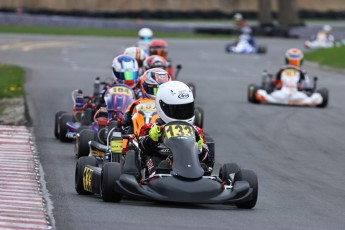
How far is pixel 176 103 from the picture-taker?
1050 cm

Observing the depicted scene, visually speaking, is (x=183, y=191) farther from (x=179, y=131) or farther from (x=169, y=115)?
(x=169, y=115)

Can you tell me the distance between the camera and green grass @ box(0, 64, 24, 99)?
22.8m

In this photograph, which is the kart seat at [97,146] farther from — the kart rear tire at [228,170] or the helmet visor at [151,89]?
the kart rear tire at [228,170]

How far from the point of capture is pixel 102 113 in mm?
15148

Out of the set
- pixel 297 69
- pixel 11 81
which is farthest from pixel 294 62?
pixel 11 81

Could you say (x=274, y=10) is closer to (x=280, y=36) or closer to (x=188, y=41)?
(x=280, y=36)

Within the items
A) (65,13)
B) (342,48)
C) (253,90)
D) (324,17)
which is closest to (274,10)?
(324,17)

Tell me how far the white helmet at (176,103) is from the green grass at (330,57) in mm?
25705

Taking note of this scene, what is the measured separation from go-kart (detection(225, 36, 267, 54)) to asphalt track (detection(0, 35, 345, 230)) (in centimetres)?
497

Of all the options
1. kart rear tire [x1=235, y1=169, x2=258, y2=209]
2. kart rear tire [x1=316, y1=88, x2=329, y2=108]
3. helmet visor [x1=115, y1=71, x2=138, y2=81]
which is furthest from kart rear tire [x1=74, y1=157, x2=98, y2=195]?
kart rear tire [x1=316, y1=88, x2=329, y2=108]

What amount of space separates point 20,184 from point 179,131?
5.84 ft

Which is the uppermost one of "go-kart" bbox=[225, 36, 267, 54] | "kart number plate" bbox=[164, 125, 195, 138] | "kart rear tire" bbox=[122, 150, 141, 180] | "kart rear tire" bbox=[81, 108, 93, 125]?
"kart number plate" bbox=[164, 125, 195, 138]

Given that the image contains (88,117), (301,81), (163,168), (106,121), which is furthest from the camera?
(301,81)

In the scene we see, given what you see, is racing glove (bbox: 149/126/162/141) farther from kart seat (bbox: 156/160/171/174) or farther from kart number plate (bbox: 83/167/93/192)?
kart number plate (bbox: 83/167/93/192)
